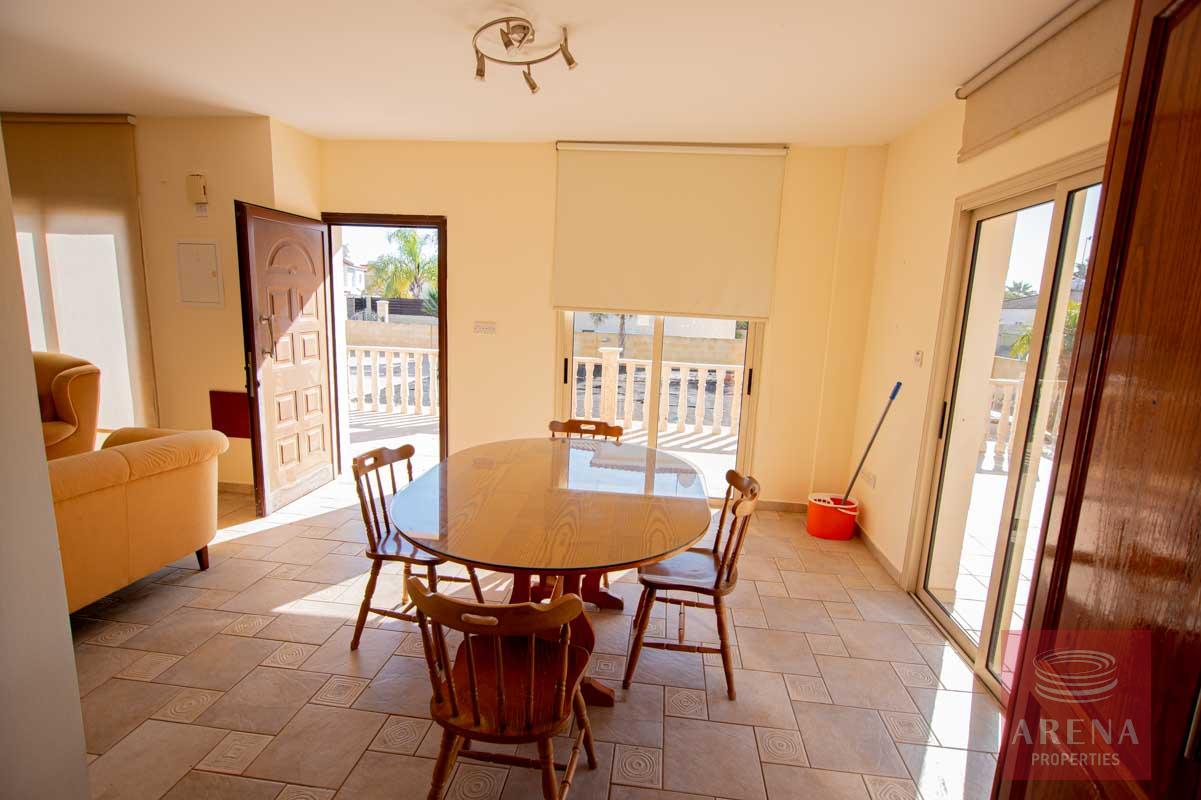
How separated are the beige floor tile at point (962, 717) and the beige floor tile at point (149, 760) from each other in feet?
8.52

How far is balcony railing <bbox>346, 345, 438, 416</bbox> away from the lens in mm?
6016

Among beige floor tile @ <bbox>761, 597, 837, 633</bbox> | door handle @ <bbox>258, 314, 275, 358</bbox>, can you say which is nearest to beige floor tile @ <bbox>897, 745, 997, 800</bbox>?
beige floor tile @ <bbox>761, 597, 837, 633</bbox>

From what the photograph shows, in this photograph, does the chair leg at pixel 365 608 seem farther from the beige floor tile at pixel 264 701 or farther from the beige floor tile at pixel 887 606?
the beige floor tile at pixel 887 606

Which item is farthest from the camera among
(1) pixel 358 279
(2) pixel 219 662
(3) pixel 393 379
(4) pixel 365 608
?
(1) pixel 358 279

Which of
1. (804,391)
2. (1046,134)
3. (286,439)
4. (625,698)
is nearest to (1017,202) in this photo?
(1046,134)

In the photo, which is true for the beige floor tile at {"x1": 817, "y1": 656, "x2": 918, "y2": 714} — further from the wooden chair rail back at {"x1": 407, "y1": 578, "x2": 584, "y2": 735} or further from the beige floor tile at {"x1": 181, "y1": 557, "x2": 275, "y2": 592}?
the beige floor tile at {"x1": 181, "y1": 557, "x2": 275, "y2": 592}

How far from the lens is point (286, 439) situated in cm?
377

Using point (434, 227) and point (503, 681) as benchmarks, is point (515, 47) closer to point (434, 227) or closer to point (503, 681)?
point (434, 227)

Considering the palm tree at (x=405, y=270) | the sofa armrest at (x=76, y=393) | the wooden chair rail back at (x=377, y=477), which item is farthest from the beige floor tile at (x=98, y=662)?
the palm tree at (x=405, y=270)

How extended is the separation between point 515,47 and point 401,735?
2.81 m

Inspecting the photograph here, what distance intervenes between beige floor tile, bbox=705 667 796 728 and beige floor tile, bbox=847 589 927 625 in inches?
33.1

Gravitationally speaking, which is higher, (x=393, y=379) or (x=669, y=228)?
(x=669, y=228)

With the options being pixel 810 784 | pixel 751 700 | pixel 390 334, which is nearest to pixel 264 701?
pixel 751 700

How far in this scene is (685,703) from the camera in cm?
204
